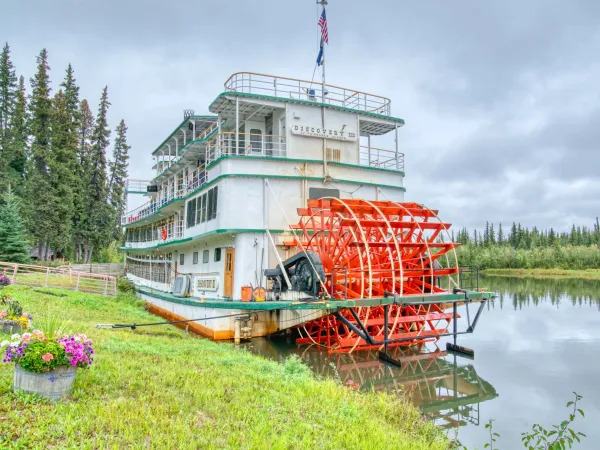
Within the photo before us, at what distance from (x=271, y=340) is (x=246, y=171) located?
506cm

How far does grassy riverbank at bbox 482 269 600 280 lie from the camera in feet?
151

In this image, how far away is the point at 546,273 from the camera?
5122 cm

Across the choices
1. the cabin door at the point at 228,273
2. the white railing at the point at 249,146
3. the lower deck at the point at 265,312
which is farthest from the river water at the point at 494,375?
the white railing at the point at 249,146

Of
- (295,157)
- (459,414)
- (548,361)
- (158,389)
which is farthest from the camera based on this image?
(295,157)

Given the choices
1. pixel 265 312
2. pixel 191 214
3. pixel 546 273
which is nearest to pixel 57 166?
pixel 191 214

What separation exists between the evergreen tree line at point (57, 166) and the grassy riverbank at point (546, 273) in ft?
136

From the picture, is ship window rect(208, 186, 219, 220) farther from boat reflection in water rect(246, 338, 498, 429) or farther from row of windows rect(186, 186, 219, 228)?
boat reflection in water rect(246, 338, 498, 429)

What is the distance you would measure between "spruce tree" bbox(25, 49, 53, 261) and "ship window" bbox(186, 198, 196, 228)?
756 inches

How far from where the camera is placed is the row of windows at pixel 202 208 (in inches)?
568

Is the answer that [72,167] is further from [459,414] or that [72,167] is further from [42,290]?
[459,414]

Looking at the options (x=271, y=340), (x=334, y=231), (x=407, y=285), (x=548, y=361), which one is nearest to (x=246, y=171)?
(x=334, y=231)

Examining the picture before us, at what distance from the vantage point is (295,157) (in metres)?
15.0

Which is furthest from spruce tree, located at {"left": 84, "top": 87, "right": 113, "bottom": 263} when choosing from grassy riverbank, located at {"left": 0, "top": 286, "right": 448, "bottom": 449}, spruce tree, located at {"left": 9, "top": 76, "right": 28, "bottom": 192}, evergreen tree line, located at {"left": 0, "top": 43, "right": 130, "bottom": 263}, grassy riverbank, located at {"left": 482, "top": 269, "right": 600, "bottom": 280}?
grassy riverbank, located at {"left": 482, "top": 269, "right": 600, "bottom": 280}

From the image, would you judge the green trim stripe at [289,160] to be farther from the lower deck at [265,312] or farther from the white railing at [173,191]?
the lower deck at [265,312]
